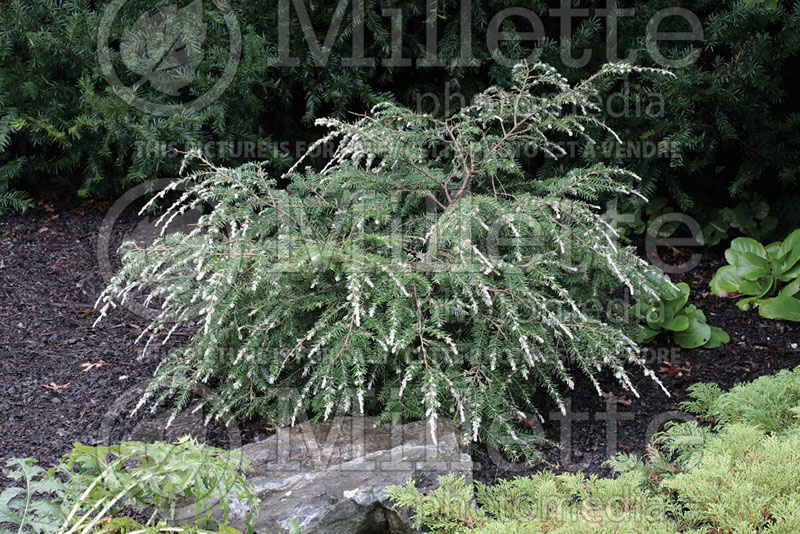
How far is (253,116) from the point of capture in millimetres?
4355

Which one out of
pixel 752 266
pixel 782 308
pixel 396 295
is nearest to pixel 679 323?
pixel 782 308

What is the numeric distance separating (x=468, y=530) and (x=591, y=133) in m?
2.89

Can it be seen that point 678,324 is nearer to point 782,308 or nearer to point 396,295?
point 782,308

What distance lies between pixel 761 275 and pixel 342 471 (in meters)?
2.67

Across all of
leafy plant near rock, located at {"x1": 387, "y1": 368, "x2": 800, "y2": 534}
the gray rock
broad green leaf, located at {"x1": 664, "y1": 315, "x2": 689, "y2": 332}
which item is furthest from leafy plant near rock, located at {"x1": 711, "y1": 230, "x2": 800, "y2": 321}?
the gray rock

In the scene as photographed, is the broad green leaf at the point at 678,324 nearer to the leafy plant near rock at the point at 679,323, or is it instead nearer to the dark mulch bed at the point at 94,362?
the leafy plant near rock at the point at 679,323

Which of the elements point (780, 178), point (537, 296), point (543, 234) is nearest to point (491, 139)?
point (543, 234)

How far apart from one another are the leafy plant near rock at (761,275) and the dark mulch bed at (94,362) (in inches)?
3.8

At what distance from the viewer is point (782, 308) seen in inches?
148

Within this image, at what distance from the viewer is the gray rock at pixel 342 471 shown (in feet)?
7.40

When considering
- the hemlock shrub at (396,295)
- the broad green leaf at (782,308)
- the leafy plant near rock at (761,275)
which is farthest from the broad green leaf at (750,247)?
the hemlock shrub at (396,295)

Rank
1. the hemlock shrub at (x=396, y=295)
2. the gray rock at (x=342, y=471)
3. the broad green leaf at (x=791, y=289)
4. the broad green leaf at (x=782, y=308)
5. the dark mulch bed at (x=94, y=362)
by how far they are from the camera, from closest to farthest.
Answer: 1. the gray rock at (x=342, y=471)
2. the hemlock shrub at (x=396, y=295)
3. the dark mulch bed at (x=94, y=362)
4. the broad green leaf at (x=782, y=308)
5. the broad green leaf at (x=791, y=289)

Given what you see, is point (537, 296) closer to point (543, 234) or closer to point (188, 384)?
point (543, 234)

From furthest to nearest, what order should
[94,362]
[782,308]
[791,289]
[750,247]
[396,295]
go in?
1. [750,247]
2. [791,289]
3. [782,308]
4. [94,362]
5. [396,295]
